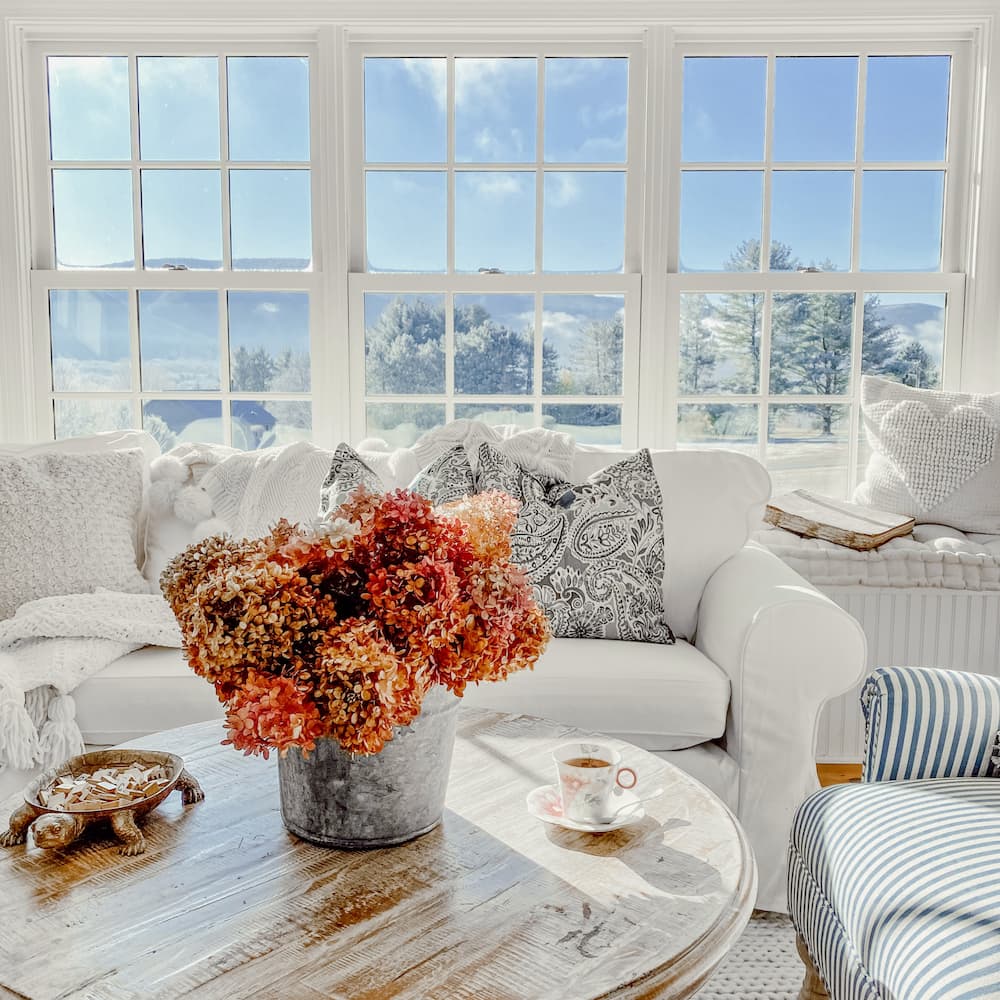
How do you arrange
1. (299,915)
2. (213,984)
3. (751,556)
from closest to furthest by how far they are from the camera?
(213,984) → (299,915) → (751,556)

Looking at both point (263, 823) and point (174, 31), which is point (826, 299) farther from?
point (263, 823)

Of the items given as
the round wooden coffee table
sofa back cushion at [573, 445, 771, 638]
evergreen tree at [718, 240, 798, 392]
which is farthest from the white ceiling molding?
the round wooden coffee table

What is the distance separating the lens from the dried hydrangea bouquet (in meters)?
0.96

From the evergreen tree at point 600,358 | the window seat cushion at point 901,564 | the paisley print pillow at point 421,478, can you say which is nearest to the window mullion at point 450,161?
the evergreen tree at point 600,358

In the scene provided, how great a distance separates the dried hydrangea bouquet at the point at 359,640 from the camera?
958 mm

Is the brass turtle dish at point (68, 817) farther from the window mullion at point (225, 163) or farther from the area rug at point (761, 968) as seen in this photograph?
the window mullion at point (225, 163)

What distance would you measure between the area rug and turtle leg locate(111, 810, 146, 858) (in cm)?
107

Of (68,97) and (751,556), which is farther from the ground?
(68,97)

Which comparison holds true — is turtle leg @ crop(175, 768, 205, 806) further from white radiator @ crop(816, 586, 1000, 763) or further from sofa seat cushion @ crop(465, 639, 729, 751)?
white radiator @ crop(816, 586, 1000, 763)

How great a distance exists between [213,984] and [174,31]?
3028mm

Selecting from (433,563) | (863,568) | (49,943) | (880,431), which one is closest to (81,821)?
(49,943)

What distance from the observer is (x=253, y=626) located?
0.96 m

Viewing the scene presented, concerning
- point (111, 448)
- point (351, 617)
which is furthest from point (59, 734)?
point (351, 617)

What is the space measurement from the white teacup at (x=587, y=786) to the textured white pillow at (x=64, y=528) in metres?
1.53
